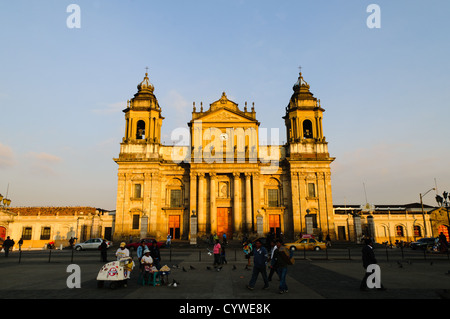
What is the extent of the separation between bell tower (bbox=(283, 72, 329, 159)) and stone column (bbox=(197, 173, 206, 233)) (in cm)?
1284

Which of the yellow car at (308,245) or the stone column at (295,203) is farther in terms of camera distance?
the stone column at (295,203)

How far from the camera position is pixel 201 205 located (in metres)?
39.9

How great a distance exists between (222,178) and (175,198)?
7167mm

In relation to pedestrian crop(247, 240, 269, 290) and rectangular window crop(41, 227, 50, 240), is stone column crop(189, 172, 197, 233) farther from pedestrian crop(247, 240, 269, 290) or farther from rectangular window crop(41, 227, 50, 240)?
pedestrian crop(247, 240, 269, 290)

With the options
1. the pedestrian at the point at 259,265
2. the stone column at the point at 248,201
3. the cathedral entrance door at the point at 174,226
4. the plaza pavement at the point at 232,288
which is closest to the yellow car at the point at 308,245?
the stone column at the point at 248,201

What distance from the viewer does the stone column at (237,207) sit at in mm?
39188

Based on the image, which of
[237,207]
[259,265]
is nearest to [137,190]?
[237,207]

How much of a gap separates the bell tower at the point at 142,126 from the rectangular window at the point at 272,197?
16.4 m

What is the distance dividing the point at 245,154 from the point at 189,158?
808 centimetres

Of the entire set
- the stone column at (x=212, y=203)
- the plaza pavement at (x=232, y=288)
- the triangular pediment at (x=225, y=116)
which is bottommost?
the plaza pavement at (x=232, y=288)

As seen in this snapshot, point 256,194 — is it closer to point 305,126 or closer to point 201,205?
point 201,205

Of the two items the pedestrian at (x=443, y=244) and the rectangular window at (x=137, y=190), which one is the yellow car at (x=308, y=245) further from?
the rectangular window at (x=137, y=190)

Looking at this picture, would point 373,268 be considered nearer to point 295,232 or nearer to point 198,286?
point 198,286

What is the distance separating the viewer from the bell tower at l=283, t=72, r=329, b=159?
140 ft
